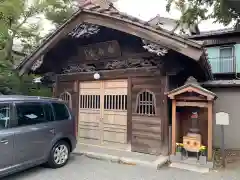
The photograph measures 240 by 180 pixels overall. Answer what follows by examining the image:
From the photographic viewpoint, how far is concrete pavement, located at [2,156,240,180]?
222 inches

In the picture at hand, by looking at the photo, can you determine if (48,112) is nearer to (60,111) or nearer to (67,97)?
(60,111)

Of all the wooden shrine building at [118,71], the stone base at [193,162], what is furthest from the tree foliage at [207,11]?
the stone base at [193,162]

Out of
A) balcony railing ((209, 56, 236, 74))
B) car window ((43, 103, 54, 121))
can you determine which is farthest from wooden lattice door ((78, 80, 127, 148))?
balcony railing ((209, 56, 236, 74))

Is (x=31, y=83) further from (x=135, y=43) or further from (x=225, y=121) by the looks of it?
(x=225, y=121)

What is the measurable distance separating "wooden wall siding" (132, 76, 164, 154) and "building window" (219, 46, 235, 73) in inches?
370

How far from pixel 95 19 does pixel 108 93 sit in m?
2.60

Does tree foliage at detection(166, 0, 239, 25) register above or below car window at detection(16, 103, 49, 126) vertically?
above

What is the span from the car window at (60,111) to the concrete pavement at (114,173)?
52.7 inches

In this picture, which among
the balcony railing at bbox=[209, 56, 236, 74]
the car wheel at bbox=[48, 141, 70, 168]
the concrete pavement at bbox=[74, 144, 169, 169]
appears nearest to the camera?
the car wheel at bbox=[48, 141, 70, 168]

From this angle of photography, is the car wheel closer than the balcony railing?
Yes

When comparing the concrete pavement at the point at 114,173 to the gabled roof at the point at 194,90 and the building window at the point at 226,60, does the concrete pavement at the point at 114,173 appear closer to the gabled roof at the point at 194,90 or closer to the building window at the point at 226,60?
the gabled roof at the point at 194,90

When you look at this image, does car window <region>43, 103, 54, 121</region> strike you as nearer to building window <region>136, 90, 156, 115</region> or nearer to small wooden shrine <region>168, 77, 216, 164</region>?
building window <region>136, 90, 156, 115</region>

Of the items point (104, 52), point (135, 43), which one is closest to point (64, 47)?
point (104, 52)

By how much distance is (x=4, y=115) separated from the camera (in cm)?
502
